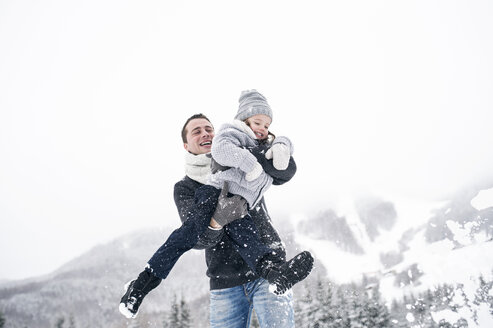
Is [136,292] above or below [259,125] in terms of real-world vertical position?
below

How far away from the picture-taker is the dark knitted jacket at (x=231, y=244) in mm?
3188

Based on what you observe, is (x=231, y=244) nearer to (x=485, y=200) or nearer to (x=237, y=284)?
(x=237, y=284)

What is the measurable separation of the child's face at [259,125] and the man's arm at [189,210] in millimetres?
1026

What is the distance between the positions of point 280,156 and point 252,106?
102cm

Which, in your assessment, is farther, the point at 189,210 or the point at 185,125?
the point at 185,125

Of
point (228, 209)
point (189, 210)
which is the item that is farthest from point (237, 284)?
point (189, 210)

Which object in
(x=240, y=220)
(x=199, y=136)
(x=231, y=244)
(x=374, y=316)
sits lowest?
(x=374, y=316)

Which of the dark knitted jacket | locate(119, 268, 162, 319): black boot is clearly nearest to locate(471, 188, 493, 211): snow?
the dark knitted jacket

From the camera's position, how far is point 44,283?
17675 cm

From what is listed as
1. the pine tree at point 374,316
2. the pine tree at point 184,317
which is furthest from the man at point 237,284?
the pine tree at point 374,316

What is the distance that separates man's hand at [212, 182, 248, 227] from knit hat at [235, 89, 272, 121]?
4.24 ft

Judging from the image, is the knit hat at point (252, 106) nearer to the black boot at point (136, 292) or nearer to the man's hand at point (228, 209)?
the man's hand at point (228, 209)

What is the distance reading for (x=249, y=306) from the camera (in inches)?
129

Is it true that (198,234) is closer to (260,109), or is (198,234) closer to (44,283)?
(260,109)
